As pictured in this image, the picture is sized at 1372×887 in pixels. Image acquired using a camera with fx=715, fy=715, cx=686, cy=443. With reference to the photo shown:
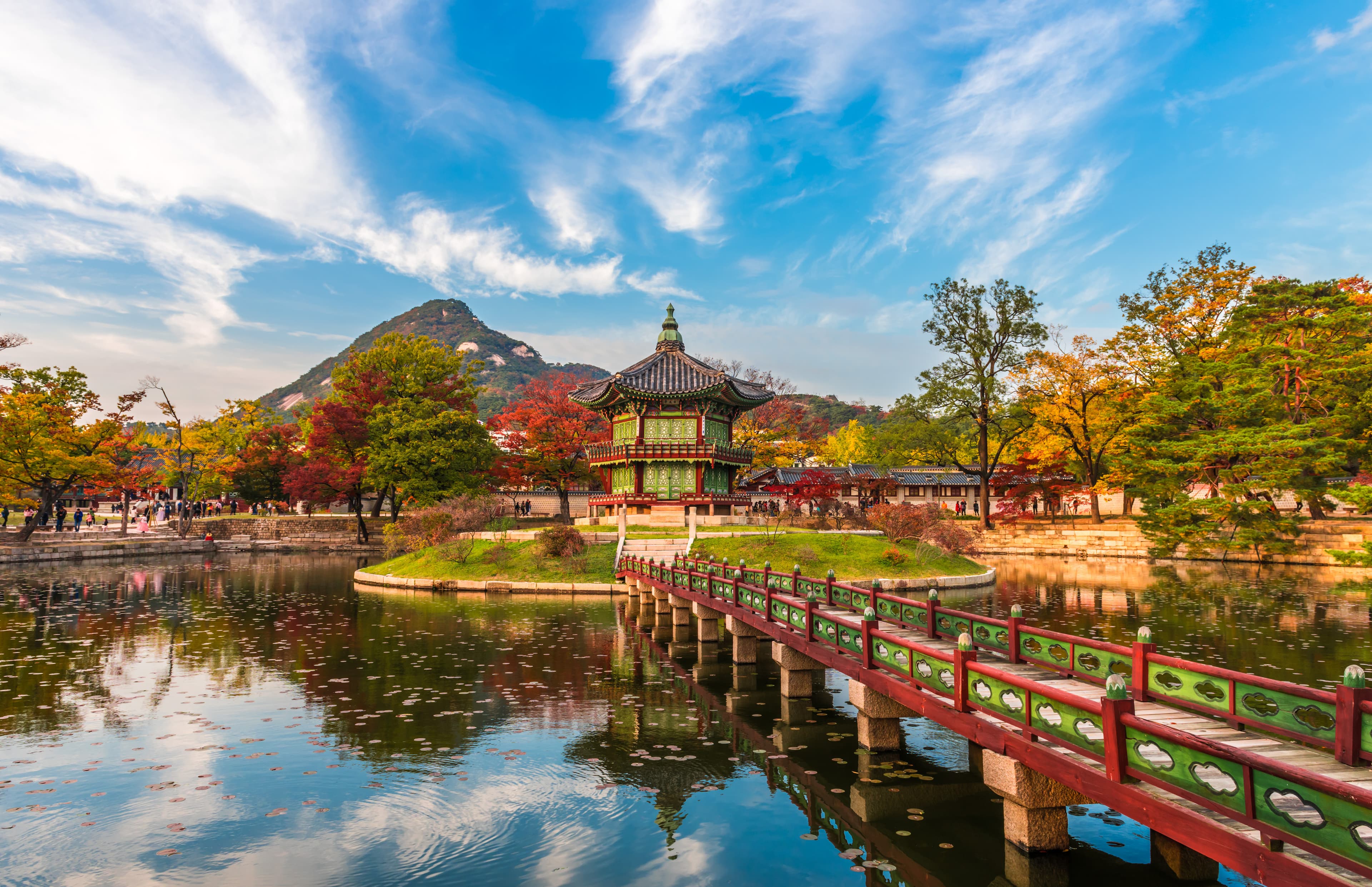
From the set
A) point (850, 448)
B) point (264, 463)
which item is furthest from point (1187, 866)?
point (850, 448)

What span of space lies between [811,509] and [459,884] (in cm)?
4624

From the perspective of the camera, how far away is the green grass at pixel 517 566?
106ft

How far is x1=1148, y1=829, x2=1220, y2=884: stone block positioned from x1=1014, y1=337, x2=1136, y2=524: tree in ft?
161

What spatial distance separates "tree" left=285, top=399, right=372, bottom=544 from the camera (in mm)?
52625

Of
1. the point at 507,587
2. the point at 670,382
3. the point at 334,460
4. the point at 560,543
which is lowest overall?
the point at 507,587

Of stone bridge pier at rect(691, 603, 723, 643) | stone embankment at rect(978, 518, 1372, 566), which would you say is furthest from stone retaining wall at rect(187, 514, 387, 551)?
stone embankment at rect(978, 518, 1372, 566)

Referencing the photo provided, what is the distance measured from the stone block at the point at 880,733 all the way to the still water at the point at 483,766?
0.31m

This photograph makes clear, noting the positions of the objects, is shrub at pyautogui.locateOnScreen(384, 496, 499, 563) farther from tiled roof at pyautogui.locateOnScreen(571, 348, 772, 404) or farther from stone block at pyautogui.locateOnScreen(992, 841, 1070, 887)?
stone block at pyautogui.locateOnScreen(992, 841, 1070, 887)

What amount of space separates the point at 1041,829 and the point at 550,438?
187 ft

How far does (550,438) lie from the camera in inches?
2443

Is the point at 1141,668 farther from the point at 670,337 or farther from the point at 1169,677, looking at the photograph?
the point at 670,337

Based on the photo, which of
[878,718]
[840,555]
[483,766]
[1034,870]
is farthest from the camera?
[840,555]

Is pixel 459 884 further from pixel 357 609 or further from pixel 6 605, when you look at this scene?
pixel 6 605

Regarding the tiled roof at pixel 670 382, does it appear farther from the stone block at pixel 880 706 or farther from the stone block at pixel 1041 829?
the stone block at pixel 1041 829
